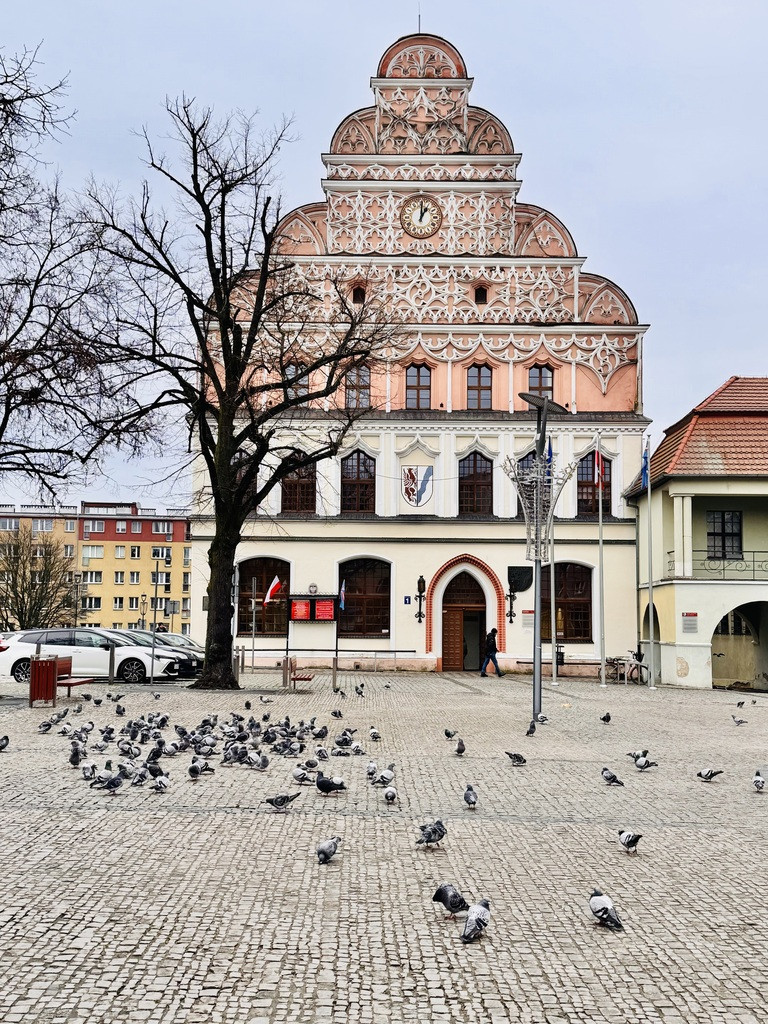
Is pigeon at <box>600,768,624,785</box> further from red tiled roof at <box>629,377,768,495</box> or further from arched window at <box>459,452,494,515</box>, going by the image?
arched window at <box>459,452,494,515</box>

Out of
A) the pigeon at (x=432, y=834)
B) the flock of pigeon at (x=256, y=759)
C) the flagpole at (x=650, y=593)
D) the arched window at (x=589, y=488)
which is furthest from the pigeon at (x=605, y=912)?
the arched window at (x=589, y=488)

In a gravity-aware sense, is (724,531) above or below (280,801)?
above

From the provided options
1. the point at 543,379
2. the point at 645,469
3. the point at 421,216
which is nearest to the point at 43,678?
the point at 645,469

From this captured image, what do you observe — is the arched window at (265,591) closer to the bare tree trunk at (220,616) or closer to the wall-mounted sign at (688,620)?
the bare tree trunk at (220,616)

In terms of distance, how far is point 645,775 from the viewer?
12.1 m

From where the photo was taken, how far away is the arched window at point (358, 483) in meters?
39.7

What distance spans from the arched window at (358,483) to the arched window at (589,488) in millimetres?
7794

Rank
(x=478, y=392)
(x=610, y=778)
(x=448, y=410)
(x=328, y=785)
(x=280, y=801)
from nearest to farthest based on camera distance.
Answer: (x=280, y=801) → (x=328, y=785) → (x=610, y=778) → (x=448, y=410) → (x=478, y=392)

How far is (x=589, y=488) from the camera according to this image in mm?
39781

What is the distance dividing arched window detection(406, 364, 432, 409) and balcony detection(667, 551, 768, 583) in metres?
10.8

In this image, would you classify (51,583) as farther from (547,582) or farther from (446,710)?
(446,710)

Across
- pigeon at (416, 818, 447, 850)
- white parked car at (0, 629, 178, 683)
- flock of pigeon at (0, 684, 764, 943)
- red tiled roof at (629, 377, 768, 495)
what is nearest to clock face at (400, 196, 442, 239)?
red tiled roof at (629, 377, 768, 495)

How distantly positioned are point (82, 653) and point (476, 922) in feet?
80.5

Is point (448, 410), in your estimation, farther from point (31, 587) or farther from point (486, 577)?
point (31, 587)
